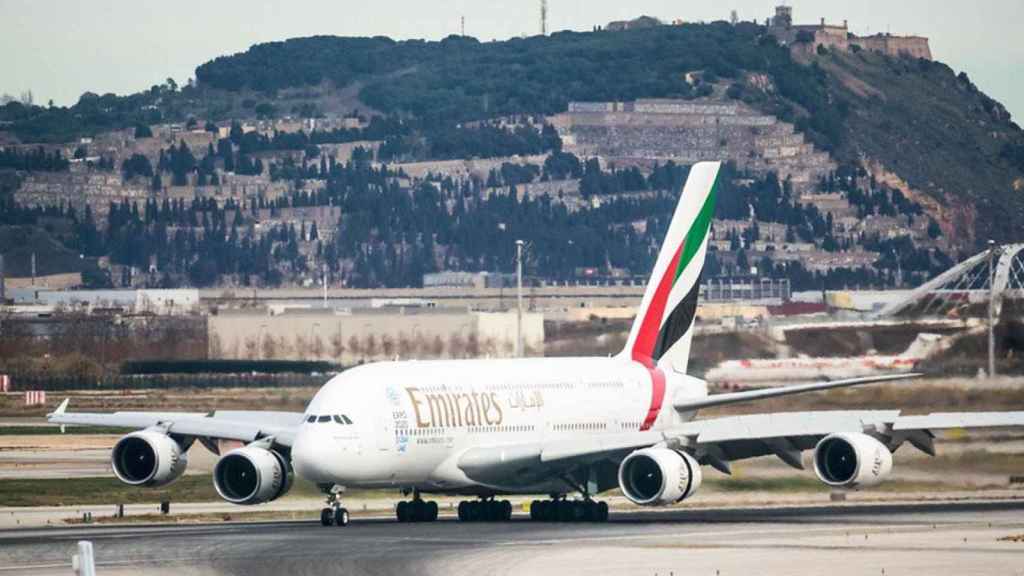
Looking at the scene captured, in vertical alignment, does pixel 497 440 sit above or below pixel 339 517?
above

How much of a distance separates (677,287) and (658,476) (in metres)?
10.2

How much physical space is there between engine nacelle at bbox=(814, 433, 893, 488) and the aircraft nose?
1139 centimetres

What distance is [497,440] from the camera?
55594mm

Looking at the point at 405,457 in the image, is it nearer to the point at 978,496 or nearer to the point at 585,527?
the point at 585,527

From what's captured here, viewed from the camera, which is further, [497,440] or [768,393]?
[768,393]

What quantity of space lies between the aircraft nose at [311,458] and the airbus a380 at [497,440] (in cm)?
4

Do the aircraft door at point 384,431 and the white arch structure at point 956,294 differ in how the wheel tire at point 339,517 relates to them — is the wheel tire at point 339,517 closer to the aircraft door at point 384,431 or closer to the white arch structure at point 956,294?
the aircraft door at point 384,431

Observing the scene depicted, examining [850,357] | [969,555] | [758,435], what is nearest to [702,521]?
[758,435]

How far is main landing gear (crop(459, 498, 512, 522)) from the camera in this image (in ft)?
184

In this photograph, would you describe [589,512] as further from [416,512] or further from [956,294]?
[956,294]

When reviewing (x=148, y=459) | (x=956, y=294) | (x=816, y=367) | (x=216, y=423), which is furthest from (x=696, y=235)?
(x=956, y=294)

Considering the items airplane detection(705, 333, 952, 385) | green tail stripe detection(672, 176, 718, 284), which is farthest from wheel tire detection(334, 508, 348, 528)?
airplane detection(705, 333, 952, 385)

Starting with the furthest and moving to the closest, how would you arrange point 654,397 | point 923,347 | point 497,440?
1. point 923,347
2. point 654,397
3. point 497,440

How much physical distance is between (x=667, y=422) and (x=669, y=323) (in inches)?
107
